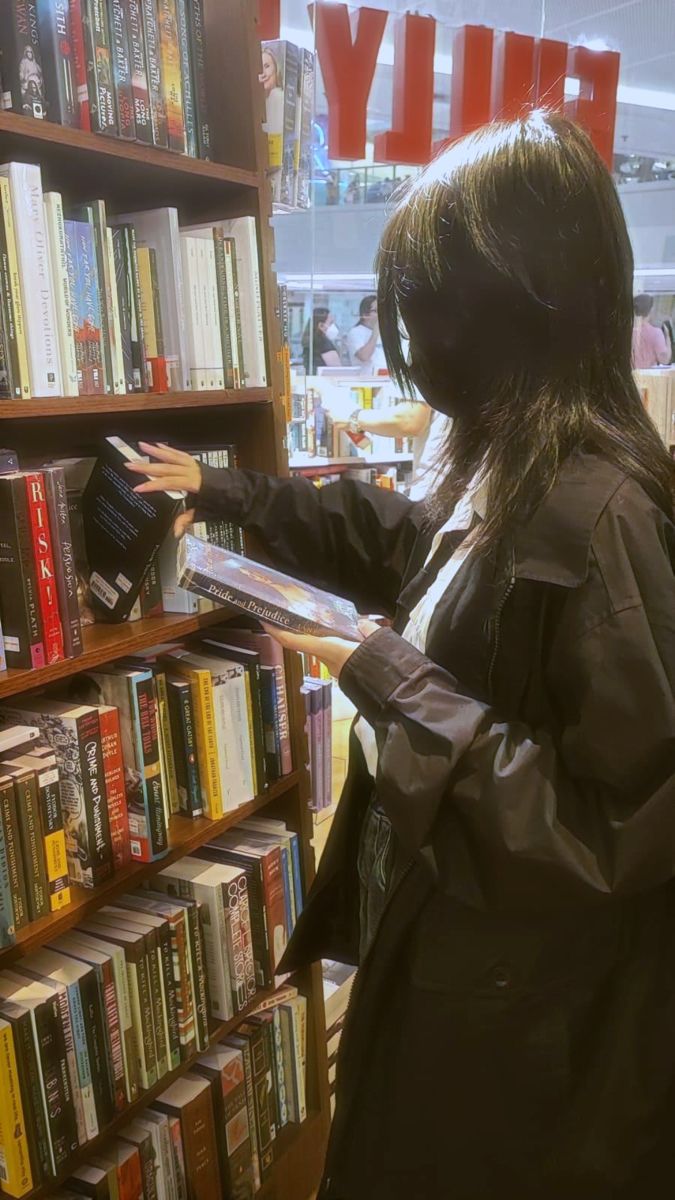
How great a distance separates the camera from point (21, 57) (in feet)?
3.53

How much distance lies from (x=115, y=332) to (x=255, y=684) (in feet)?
1.94

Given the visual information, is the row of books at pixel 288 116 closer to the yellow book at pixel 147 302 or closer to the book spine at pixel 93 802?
the yellow book at pixel 147 302

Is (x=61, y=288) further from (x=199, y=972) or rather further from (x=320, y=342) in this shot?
(x=320, y=342)

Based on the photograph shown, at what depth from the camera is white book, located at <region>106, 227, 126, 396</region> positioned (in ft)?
4.06

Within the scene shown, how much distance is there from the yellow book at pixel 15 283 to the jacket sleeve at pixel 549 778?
0.56 metres

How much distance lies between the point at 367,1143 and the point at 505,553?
31.2 inches

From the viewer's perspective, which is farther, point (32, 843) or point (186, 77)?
point (186, 77)

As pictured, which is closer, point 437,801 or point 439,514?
point 437,801

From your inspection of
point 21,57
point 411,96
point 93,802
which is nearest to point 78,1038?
point 93,802

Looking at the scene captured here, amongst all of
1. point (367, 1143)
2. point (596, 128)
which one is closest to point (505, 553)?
point (367, 1143)

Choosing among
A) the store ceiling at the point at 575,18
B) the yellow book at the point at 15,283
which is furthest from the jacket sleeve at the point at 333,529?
the store ceiling at the point at 575,18

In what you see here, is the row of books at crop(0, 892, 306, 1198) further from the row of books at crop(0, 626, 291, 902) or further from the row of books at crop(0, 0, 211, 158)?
the row of books at crop(0, 0, 211, 158)

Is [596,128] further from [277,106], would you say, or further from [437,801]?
[437,801]

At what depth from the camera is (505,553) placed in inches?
37.9
